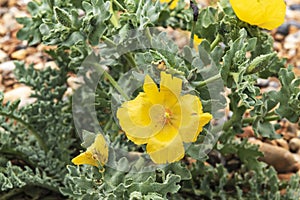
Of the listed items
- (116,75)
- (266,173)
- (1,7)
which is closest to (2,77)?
(1,7)

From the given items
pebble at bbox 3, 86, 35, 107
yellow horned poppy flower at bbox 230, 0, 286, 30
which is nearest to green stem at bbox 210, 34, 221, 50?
yellow horned poppy flower at bbox 230, 0, 286, 30

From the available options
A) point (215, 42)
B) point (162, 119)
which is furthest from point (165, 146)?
point (215, 42)

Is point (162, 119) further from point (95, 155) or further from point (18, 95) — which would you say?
point (18, 95)

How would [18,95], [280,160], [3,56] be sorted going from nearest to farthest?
[280,160]
[18,95]
[3,56]

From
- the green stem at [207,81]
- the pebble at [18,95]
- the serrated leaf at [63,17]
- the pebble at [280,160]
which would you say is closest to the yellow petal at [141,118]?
the green stem at [207,81]

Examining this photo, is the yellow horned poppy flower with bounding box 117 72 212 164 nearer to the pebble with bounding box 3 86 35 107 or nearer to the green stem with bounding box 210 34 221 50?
the green stem with bounding box 210 34 221 50

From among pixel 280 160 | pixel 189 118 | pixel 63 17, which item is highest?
pixel 63 17

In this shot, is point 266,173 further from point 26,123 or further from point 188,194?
point 26,123
